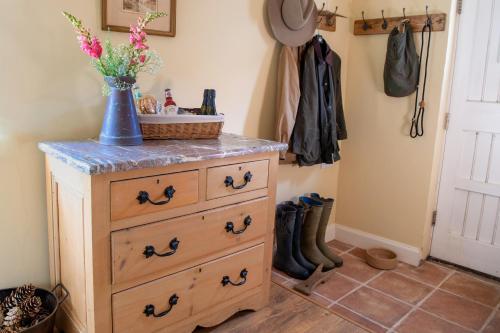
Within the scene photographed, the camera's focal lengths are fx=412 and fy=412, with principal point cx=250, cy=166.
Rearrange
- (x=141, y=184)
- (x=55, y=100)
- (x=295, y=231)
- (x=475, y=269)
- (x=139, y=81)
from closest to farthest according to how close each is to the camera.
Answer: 1. (x=141, y=184)
2. (x=55, y=100)
3. (x=139, y=81)
4. (x=295, y=231)
5. (x=475, y=269)

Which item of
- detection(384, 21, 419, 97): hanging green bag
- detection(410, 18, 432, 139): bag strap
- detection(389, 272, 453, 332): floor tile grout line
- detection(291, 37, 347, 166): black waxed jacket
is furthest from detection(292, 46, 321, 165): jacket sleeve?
detection(389, 272, 453, 332): floor tile grout line

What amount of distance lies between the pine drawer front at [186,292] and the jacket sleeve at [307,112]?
84cm

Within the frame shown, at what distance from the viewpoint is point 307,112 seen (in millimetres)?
2586

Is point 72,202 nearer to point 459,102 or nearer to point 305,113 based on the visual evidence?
point 305,113

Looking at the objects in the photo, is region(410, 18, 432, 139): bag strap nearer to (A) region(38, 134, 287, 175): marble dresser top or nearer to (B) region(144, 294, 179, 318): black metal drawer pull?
(A) region(38, 134, 287, 175): marble dresser top

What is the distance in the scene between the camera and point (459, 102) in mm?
2686

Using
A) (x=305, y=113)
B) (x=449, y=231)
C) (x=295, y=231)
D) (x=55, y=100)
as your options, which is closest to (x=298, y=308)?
(x=295, y=231)

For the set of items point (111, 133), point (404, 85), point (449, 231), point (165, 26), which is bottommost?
point (449, 231)

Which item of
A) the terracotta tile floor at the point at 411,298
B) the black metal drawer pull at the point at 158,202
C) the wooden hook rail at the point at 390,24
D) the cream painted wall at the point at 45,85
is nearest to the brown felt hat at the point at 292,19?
the cream painted wall at the point at 45,85

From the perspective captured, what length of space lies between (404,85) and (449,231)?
106cm

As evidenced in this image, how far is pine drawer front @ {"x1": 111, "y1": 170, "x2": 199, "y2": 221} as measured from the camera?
1.42 metres

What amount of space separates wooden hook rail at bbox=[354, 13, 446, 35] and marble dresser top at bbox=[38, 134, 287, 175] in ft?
4.63

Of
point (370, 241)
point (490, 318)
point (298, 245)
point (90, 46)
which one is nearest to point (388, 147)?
point (370, 241)

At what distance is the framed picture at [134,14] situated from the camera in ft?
5.88
